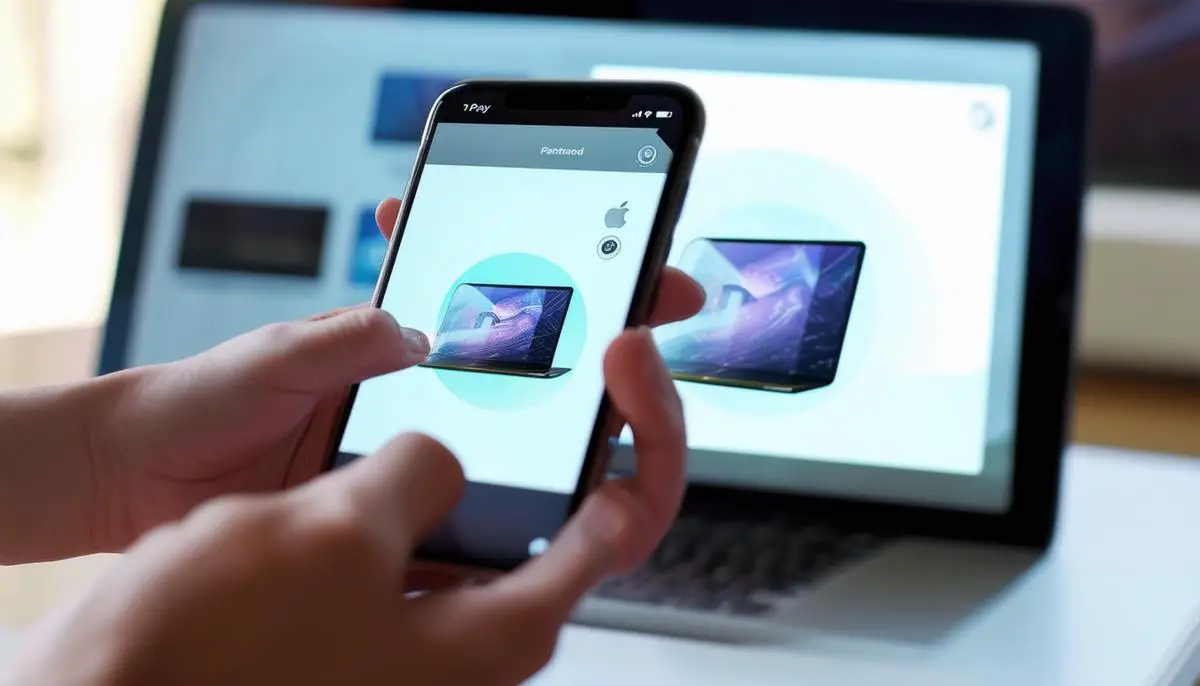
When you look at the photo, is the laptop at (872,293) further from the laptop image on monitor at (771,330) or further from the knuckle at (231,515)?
the knuckle at (231,515)

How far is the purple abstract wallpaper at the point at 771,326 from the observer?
568 millimetres

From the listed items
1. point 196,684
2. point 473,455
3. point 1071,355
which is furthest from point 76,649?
point 1071,355

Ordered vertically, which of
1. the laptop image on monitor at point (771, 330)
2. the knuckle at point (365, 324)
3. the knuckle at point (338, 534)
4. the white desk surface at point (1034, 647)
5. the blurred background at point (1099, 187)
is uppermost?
the blurred background at point (1099, 187)

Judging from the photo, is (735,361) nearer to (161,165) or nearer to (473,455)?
(473,455)

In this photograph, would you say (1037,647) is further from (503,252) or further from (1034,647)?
(503,252)

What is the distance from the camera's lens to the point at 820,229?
0.60m

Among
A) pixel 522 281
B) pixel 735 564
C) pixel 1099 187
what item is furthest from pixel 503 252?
pixel 1099 187

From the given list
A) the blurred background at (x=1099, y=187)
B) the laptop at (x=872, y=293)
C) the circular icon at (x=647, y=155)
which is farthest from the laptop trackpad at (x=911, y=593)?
the blurred background at (x=1099, y=187)

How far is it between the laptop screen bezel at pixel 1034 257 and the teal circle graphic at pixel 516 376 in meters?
0.23

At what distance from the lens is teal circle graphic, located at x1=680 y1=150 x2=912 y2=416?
577 millimetres

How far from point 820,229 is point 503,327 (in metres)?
0.26

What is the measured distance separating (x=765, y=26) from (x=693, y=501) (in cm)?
29

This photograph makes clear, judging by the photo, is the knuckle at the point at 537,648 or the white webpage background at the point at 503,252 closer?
the knuckle at the point at 537,648

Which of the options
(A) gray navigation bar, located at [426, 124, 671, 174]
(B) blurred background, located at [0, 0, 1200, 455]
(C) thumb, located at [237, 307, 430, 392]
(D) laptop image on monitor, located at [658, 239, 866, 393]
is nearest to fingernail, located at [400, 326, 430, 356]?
(C) thumb, located at [237, 307, 430, 392]
